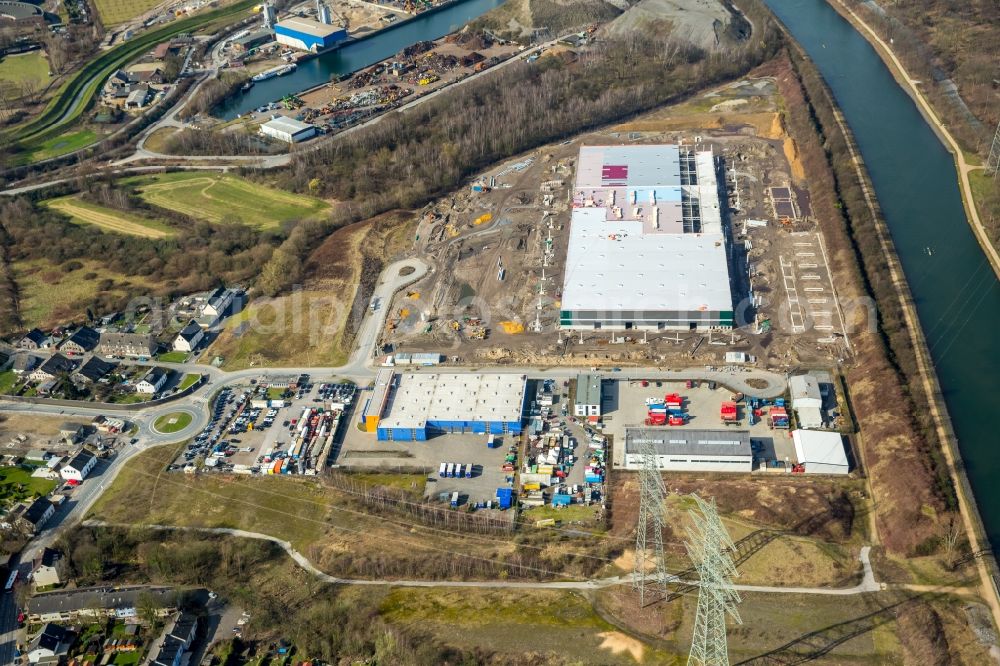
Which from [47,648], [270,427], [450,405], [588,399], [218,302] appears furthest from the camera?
[218,302]

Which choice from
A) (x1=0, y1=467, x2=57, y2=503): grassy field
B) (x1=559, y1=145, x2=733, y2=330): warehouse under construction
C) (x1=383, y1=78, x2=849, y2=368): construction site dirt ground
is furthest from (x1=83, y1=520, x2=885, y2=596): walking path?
(x1=559, y1=145, x2=733, y2=330): warehouse under construction

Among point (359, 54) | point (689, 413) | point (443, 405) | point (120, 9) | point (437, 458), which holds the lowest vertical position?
point (120, 9)

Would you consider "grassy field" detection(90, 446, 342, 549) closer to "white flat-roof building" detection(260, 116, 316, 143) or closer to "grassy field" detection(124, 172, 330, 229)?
"grassy field" detection(124, 172, 330, 229)

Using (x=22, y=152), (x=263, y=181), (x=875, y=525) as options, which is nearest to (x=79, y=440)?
(x=263, y=181)

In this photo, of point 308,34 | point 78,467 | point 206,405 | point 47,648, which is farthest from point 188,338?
point 308,34

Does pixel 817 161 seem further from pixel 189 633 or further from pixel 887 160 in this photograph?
pixel 189 633

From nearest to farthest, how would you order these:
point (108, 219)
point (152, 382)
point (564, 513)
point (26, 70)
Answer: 1. point (564, 513)
2. point (152, 382)
3. point (108, 219)
4. point (26, 70)

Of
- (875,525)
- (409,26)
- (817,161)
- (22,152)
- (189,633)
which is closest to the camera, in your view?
(189,633)

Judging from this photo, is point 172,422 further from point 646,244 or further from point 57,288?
point 646,244
